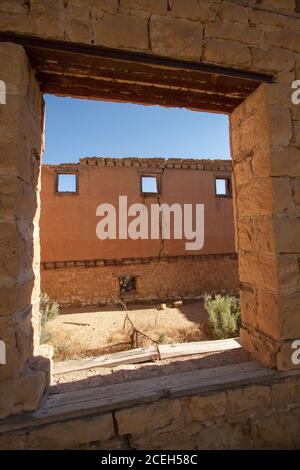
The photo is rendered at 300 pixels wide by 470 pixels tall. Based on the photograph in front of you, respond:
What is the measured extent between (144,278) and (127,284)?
1.14 metres

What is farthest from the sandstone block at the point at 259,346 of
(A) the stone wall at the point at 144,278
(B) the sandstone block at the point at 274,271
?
(A) the stone wall at the point at 144,278

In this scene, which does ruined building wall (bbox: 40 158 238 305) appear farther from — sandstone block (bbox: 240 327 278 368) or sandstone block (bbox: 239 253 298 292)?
sandstone block (bbox: 239 253 298 292)

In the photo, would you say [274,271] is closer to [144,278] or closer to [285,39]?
[285,39]

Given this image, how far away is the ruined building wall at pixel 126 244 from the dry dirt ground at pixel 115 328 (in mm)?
909

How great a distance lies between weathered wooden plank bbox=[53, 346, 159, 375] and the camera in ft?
6.06

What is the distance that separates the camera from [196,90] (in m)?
1.70

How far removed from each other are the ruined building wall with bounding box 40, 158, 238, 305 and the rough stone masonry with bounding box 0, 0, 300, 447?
26.1ft

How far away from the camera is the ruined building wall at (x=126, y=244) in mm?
9359

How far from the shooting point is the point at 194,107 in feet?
6.30

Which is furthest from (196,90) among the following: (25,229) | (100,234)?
(100,234)

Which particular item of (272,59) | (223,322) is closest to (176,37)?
(272,59)

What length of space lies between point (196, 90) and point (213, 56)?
Answer: 212 millimetres

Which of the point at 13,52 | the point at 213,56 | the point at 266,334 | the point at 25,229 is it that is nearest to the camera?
the point at 13,52
